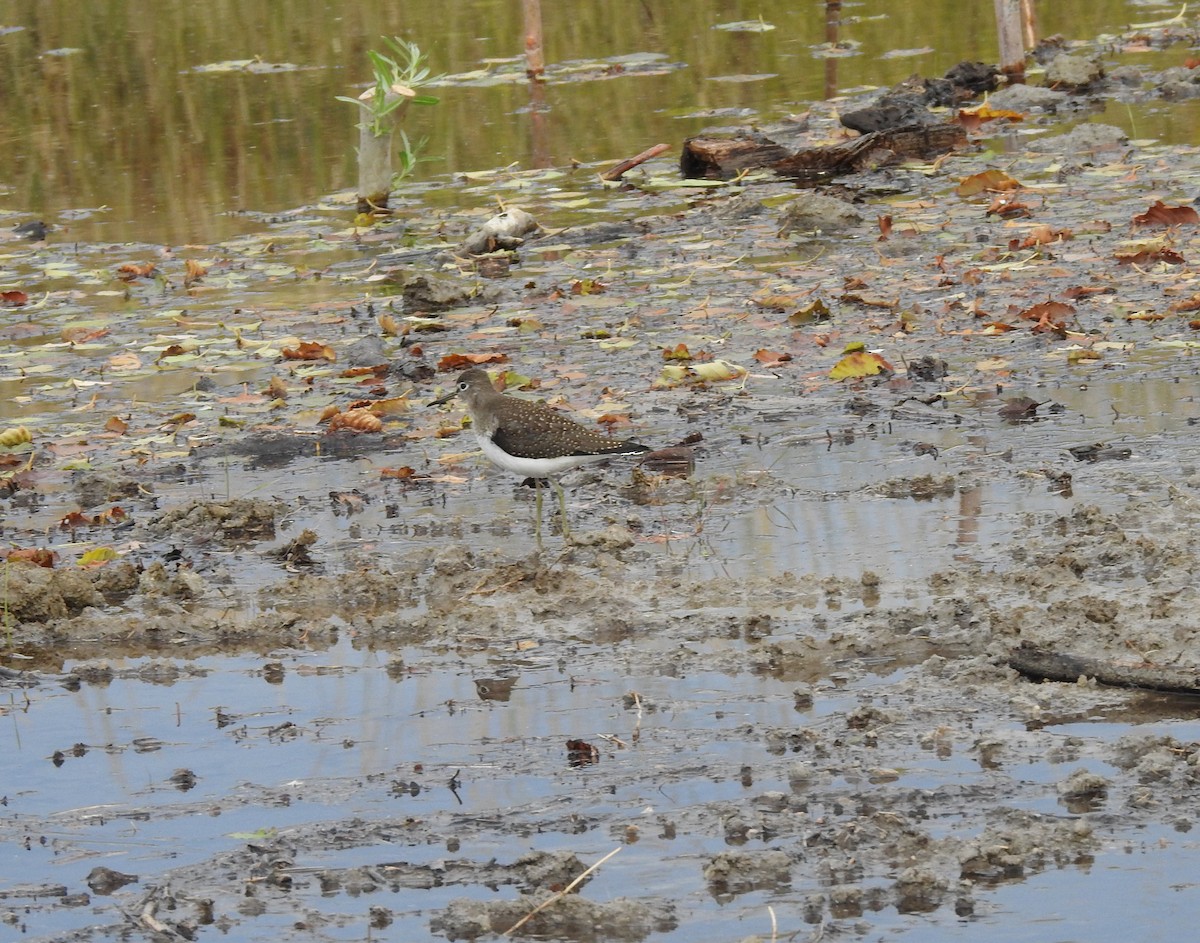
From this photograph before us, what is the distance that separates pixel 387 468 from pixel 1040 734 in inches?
151

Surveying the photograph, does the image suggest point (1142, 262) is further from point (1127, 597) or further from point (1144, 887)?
point (1144, 887)

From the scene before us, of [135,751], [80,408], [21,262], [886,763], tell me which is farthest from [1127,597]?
[21,262]

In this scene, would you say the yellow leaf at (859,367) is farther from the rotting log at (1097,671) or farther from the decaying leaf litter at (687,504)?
the rotting log at (1097,671)

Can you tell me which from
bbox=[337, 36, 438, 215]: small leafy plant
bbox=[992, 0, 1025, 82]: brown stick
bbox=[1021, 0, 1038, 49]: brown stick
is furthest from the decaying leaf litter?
bbox=[1021, 0, 1038, 49]: brown stick

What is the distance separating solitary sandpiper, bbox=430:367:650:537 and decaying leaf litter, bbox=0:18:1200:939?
27cm

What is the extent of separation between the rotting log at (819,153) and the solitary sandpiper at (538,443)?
7.17 metres

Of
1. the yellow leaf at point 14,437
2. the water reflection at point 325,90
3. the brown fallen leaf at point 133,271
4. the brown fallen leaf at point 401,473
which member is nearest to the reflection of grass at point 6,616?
the brown fallen leaf at point 401,473

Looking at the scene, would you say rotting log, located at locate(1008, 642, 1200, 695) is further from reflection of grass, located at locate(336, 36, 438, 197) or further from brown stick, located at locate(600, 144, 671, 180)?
brown stick, located at locate(600, 144, 671, 180)

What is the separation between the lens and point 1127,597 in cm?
555

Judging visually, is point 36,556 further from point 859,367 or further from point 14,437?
point 859,367

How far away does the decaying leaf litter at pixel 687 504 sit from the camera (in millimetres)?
4281

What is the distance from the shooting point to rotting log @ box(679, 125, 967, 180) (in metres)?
13.6

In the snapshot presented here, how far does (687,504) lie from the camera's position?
22.9 ft

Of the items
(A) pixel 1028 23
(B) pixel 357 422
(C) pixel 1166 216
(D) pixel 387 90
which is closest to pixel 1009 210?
(C) pixel 1166 216
